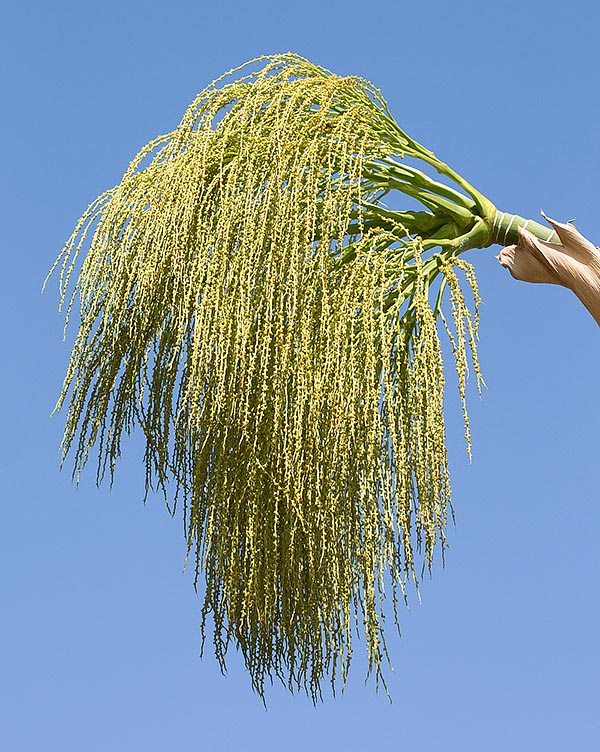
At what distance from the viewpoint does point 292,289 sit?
2.35 m

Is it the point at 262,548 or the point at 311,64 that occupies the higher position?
the point at 311,64

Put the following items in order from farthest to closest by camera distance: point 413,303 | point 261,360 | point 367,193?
1. point 367,193
2. point 413,303
3. point 261,360

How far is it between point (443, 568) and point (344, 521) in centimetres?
21

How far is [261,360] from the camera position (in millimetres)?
2307

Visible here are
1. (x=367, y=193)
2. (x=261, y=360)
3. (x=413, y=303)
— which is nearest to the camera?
A: (x=261, y=360)

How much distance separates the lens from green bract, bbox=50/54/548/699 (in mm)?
2328

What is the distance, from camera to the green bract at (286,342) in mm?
2328

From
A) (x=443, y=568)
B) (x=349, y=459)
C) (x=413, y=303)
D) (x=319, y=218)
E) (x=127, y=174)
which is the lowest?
(x=443, y=568)

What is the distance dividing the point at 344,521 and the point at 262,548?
0.66ft

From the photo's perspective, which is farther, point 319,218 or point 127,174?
point 127,174

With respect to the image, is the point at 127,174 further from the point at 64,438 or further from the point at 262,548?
the point at 262,548

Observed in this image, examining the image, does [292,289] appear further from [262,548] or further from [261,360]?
[262,548]

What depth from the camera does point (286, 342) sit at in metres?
2.32

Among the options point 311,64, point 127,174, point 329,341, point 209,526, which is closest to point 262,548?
point 209,526
